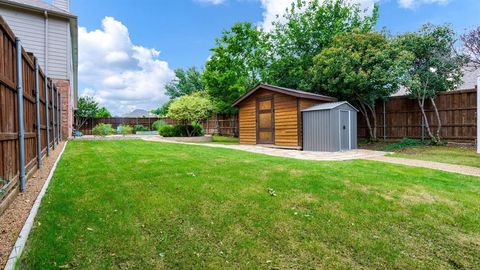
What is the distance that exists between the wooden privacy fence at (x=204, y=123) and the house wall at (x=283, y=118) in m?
7.31

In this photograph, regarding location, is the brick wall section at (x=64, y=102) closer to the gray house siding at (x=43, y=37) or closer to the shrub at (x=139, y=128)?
the gray house siding at (x=43, y=37)

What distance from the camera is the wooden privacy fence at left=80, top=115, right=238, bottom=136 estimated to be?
22094 mm

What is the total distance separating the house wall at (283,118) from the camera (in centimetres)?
1159

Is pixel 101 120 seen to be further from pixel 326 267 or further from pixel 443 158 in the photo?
pixel 326 267

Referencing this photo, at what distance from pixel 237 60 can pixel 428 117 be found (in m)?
11.1

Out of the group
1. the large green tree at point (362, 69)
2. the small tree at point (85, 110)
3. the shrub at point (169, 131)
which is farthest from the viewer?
the small tree at point (85, 110)

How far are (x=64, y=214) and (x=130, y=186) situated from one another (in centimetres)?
115

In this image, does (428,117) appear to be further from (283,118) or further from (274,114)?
(274,114)

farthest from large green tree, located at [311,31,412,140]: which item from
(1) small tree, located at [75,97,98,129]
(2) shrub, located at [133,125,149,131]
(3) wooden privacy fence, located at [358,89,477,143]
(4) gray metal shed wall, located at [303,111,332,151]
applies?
(1) small tree, located at [75,97,98,129]

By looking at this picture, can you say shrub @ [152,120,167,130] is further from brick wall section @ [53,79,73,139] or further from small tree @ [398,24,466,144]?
small tree @ [398,24,466,144]

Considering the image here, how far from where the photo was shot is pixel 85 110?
2603 cm

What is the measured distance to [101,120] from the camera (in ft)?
84.5

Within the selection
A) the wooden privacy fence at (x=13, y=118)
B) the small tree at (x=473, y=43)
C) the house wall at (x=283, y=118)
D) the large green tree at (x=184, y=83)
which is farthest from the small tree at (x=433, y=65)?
the large green tree at (x=184, y=83)

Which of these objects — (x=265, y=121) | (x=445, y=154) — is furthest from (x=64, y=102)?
(x=445, y=154)
